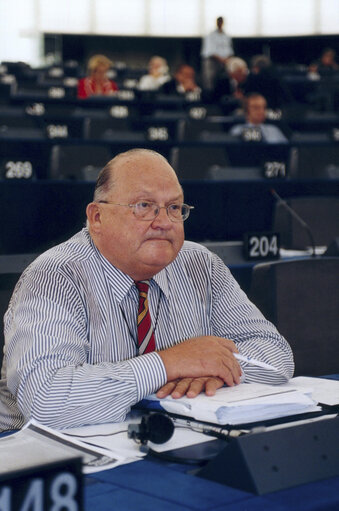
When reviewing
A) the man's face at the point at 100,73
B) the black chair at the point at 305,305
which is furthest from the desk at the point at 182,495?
the man's face at the point at 100,73

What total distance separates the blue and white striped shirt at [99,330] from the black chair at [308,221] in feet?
6.62

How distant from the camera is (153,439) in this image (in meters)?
1.52

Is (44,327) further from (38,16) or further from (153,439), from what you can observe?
(38,16)

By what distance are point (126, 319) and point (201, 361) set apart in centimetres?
25

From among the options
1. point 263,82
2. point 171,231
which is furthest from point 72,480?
point 263,82

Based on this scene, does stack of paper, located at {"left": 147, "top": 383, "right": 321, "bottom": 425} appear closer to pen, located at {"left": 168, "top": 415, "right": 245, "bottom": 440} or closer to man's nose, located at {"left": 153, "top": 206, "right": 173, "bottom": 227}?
pen, located at {"left": 168, "top": 415, "right": 245, "bottom": 440}

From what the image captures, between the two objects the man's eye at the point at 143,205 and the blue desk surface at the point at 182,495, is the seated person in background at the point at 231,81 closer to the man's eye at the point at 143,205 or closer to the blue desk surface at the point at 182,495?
the man's eye at the point at 143,205

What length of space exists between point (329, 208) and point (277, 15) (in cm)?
1488

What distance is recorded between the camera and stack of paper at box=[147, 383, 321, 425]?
1.63 meters

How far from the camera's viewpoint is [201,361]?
73.2 inches

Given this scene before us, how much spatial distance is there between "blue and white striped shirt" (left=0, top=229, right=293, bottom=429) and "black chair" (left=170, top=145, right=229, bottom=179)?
3.65 metres

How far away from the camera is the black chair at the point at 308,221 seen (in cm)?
429

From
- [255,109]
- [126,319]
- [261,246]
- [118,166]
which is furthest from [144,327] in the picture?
[255,109]

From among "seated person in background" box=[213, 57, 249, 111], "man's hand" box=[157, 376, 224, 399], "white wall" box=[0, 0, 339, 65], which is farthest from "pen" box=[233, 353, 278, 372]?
"white wall" box=[0, 0, 339, 65]
